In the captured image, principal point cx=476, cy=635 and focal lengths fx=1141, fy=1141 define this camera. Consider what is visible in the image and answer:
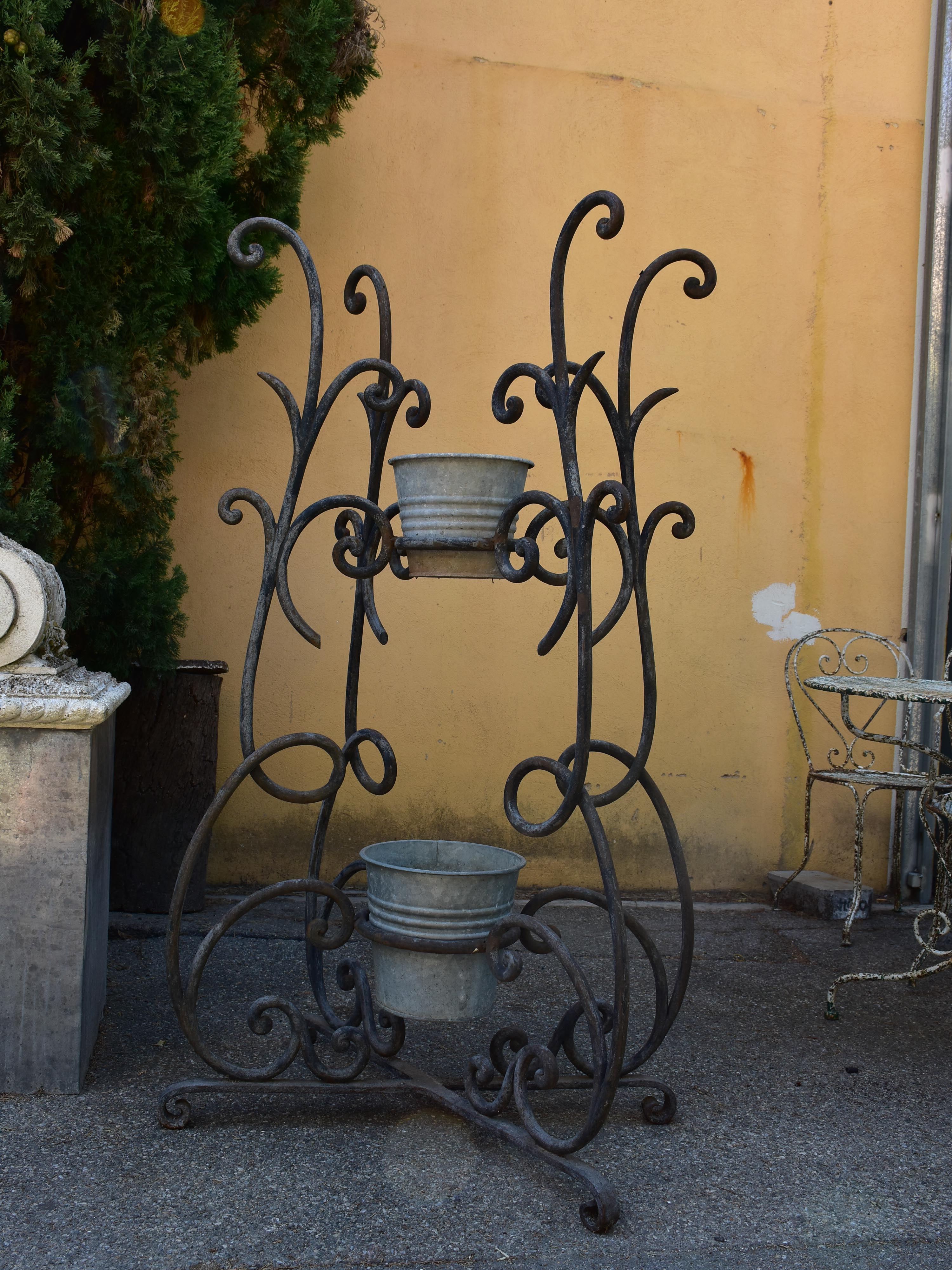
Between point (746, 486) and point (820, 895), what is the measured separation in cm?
144

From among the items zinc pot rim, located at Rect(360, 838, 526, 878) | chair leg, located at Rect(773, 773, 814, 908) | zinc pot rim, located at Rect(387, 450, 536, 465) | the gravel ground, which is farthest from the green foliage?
chair leg, located at Rect(773, 773, 814, 908)

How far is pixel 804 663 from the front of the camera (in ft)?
13.5

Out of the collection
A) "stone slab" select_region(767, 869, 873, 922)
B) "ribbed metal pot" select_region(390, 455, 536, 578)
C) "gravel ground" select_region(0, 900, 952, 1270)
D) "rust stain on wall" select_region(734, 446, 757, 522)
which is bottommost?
"gravel ground" select_region(0, 900, 952, 1270)

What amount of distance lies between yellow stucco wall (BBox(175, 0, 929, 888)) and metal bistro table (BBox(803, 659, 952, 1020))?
627 millimetres

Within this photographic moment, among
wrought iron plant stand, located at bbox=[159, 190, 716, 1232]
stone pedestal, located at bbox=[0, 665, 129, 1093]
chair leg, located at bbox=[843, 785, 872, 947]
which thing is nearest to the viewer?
wrought iron plant stand, located at bbox=[159, 190, 716, 1232]

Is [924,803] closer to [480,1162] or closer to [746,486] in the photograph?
[746,486]

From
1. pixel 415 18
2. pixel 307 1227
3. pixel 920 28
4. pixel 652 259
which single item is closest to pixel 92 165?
pixel 415 18

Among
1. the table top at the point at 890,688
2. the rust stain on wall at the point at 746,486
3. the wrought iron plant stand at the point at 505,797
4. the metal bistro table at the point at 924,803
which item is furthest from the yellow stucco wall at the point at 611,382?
the wrought iron plant stand at the point at 505,797

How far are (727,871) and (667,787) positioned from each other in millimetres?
386

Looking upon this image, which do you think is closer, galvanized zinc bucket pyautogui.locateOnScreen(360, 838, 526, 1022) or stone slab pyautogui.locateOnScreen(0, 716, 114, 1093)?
galvanized zinc bucket pyautogui.locateOnScreen(360, 838, 526, 1022)

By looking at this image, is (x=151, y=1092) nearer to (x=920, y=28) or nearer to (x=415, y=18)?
(x=415, y=18)

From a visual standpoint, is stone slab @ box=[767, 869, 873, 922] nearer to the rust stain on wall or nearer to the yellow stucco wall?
the yellow stucco wall

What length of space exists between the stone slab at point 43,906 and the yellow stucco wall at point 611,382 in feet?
4.98

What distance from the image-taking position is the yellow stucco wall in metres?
3.78
